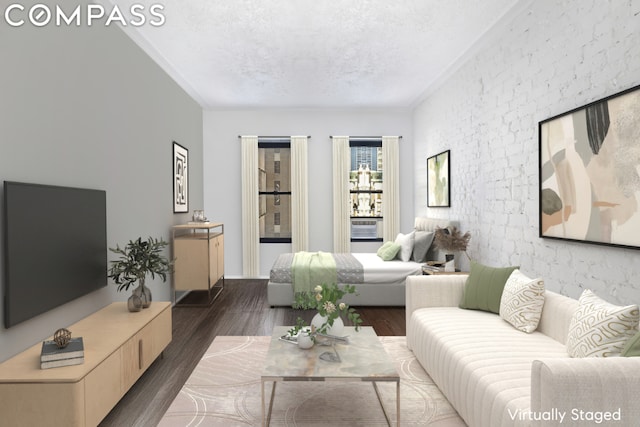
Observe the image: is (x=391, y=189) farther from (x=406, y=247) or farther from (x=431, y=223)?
(x=406, y=247)

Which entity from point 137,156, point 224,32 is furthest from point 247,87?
point 137,156

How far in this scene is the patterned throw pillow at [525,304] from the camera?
2543 mm

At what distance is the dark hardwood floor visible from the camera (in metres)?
2.43

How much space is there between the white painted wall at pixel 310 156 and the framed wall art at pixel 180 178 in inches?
45.3

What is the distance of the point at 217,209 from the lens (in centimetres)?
684

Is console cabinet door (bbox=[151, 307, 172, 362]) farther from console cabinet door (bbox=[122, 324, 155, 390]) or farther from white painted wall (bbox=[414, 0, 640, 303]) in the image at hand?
white painted wall (bbox=[414, 0, 640, 303])

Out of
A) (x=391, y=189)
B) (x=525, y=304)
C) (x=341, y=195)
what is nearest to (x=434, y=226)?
(x=391, y=189)

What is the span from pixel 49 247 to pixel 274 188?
484cm

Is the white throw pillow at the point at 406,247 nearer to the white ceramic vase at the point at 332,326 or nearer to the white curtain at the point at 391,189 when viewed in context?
the white curtain at the point at 391,189

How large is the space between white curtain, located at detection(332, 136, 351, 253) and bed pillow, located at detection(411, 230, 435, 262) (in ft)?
6.08

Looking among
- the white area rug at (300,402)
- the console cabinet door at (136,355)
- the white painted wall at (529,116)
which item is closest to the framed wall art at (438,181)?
the white painted wall at (529,116)

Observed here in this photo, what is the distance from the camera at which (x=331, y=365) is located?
217 cm

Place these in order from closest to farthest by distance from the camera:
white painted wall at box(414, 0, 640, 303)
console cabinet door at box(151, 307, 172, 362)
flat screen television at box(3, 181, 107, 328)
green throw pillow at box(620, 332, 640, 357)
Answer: green throw pillow at box(620, 332, 640, 357)
flat screen television at box(3, 181, 107, 328)
white painted wall at box(414, 0, 640, 303)
console cabinet door at box(151, 307, 172, 362)

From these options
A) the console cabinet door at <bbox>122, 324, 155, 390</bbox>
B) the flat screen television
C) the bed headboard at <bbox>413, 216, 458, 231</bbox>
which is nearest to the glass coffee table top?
the console cabinet door at <bbox>122, 324, 155, 390</bbox>
